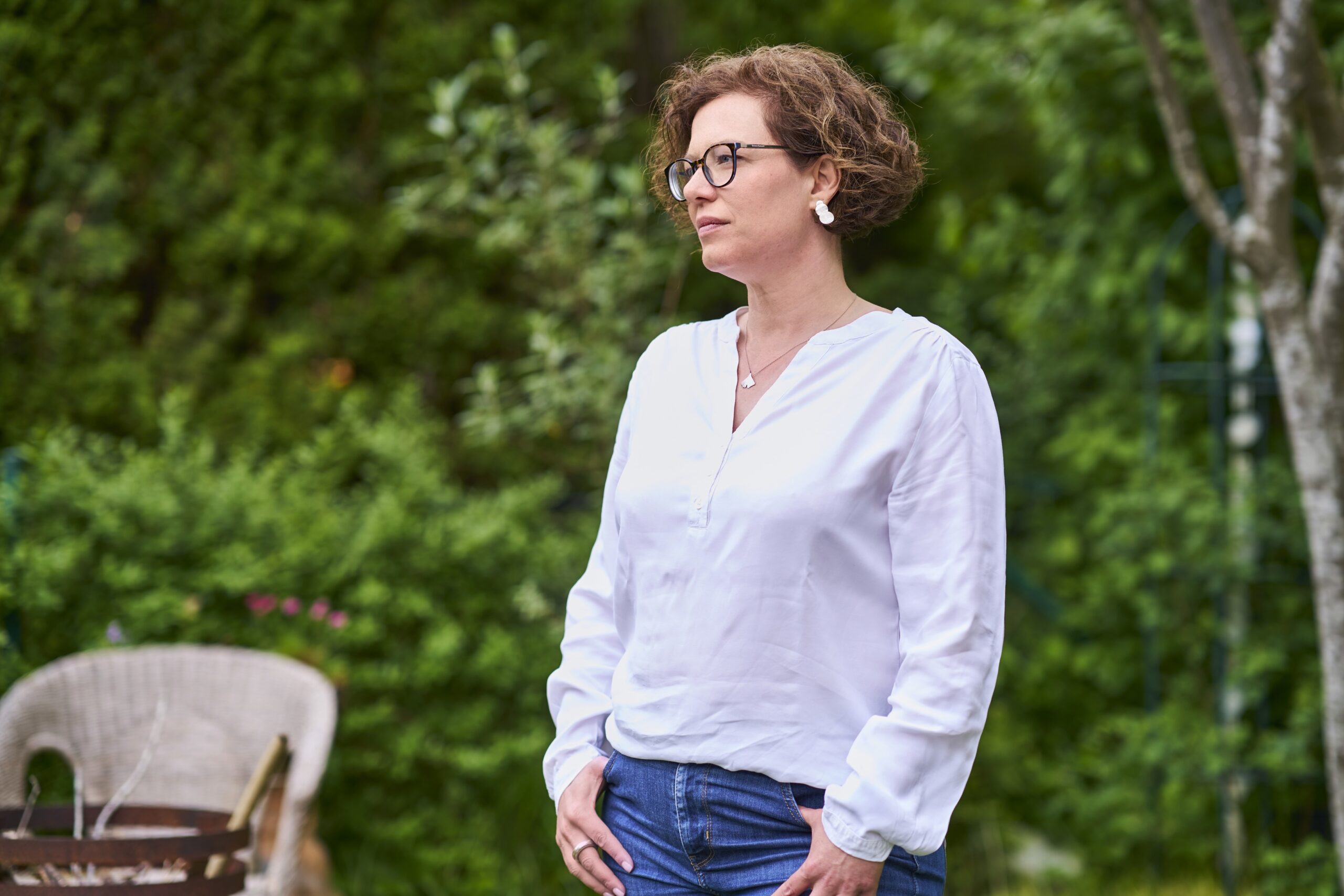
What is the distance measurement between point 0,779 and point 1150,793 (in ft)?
9.93

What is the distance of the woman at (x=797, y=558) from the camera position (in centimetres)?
124

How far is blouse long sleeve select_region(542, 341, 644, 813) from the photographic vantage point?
4.98ft

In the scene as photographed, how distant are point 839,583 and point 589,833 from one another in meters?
0.44

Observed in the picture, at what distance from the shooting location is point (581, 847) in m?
1.45

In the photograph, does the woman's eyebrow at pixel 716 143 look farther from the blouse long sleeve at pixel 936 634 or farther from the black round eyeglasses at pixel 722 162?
the blouse long sleeve at pixel 936 634

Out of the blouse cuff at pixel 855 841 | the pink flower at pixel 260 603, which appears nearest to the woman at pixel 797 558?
the blouse cuff at pixel 855 841

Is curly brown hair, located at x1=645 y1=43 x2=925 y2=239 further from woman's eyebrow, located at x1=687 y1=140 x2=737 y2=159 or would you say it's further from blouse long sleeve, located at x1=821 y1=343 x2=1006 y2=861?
blouse long sleeve, located at x1=821 y1=343 x2=1006 y2=861

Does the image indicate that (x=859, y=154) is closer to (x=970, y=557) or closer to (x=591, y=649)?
(x=970, y=557)

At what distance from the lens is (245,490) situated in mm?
3387

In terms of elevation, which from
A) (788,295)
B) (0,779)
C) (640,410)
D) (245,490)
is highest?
(788,295)

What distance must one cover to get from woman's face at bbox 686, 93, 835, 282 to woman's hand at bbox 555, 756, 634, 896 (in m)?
0.63

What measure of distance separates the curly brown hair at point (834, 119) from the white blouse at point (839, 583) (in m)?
0.14

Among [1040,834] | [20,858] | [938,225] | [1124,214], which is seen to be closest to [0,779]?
[20,858]

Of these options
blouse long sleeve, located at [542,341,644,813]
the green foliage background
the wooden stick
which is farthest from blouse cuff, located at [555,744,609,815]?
the green foliage background
